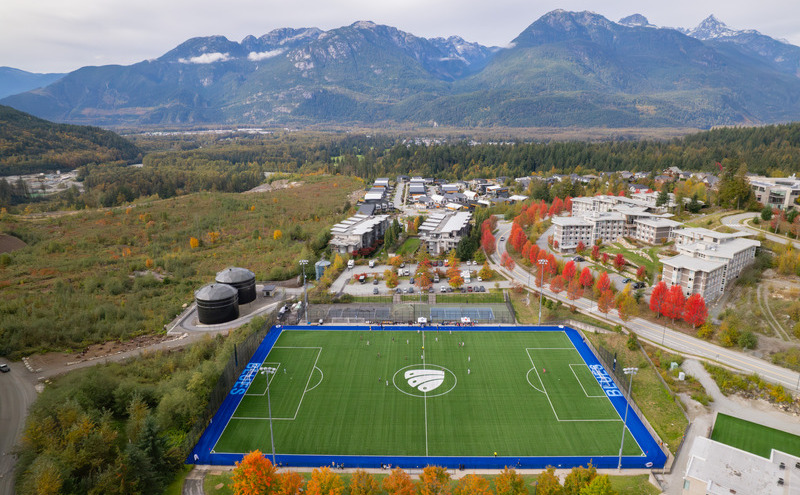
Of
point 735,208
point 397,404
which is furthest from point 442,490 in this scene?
point 735,208

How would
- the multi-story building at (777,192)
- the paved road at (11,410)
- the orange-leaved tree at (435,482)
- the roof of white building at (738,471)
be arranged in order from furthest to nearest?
the multi-story building at (777,192)
the paved road at (11,410)
the roof of white building at (738,471)
the orange-leaved tree at (435,482)

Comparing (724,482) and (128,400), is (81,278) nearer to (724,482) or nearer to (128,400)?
(128,400)

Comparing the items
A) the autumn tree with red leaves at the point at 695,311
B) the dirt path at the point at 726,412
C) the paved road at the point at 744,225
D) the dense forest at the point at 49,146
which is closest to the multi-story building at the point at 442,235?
the autumn tree with red leaves at the point at 695,311

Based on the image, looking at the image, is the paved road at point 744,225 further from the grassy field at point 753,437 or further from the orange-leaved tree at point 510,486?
the orange-leaved tree at point 510,486

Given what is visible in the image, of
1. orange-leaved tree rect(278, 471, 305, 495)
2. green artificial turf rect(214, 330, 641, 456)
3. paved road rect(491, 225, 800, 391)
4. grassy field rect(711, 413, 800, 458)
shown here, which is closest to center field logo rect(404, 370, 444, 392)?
green artificial turf rect(214, 330, 641, 456)

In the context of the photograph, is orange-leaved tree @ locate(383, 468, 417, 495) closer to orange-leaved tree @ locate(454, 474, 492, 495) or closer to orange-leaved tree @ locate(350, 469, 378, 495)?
orange-leaved tree @ locate(350, 469, 378, 495)

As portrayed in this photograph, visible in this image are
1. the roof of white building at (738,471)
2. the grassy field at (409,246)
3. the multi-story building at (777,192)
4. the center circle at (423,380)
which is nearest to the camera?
the roof of white building at (738,471)

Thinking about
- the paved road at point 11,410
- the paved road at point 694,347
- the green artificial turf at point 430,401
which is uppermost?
the paved road at point 694,347
